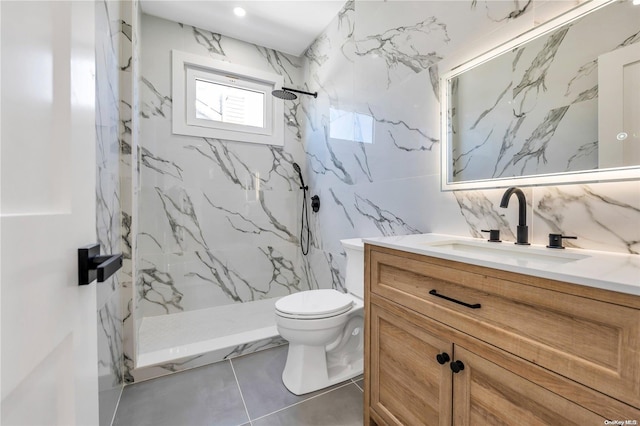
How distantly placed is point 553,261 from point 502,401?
0.52 metres

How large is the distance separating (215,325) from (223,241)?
75 centimetres

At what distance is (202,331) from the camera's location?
2.22m

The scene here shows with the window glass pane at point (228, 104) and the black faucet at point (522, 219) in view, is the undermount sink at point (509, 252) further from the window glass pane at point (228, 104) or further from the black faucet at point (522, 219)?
the window glass pane at point (228, 104)

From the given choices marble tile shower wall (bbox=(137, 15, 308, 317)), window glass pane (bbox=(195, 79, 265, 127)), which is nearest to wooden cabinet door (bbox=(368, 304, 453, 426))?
marble tile shower wall (bbox=(137, 15, 308, 317))

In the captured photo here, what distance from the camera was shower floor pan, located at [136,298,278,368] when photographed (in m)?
1.86

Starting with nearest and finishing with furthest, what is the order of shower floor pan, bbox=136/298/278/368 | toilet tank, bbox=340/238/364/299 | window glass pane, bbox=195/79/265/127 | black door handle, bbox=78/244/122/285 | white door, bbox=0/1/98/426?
white door, bbox=0/1/98/426 → black door handle, bbox=78/244/122/285 → toilet tank, bbox=340/238/364/299 → shower floor pan, bbox=136/298/278/368 → window glass pane, bbox=195/79/265/127

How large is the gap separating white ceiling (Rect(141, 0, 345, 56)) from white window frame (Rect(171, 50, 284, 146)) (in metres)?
0.28

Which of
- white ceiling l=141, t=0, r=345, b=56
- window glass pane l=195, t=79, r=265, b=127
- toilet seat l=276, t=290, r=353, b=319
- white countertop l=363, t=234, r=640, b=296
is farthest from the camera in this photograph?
window glass pane l=195, t=79, r=265, b=127

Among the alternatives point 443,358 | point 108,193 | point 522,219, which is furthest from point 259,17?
point 443,358

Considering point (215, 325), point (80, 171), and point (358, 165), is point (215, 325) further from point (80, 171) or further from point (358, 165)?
point (80, 171)

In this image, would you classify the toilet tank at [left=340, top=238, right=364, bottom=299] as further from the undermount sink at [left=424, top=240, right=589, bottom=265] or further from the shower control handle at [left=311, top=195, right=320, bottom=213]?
the shower control handle at [left=311, top=195, right=320, bottom=213]

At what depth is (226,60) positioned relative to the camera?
261 centimetres

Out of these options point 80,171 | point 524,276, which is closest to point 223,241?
point 80,171

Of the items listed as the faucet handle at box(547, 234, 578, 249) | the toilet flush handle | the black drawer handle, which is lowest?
the toilet flush handle
